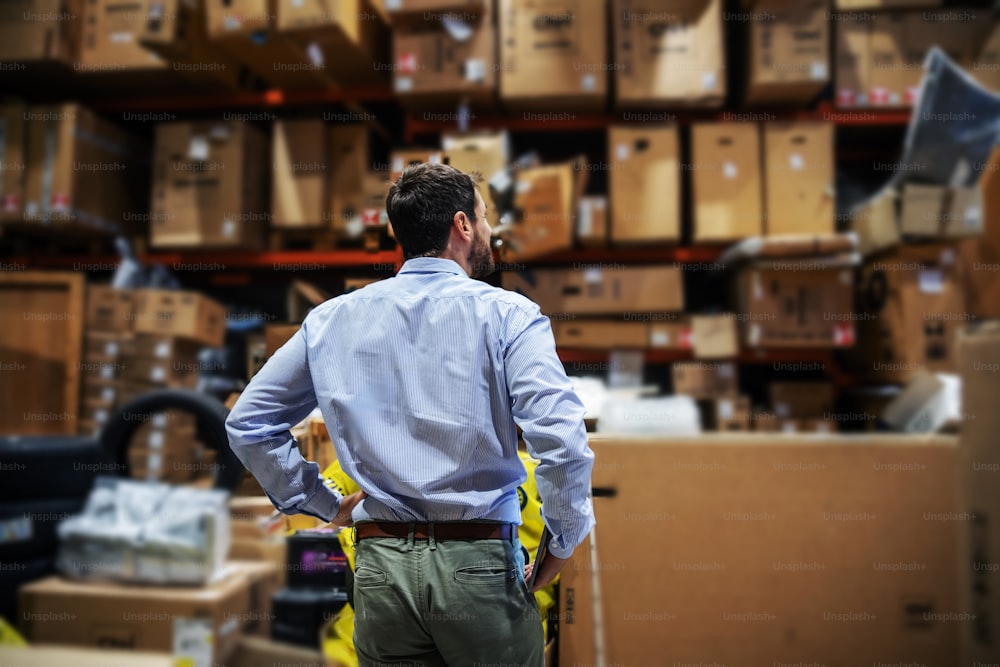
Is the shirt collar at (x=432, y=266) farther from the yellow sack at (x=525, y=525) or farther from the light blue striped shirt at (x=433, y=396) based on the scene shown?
the yellow sack at (x=525, y=525)

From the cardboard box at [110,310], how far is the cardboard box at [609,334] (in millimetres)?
2441

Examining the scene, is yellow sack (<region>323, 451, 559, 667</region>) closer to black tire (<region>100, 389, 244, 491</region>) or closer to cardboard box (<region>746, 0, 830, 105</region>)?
black tire (<region>100, 389, 244, 491</region>)

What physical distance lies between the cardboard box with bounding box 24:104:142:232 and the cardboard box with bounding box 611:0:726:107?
3.03 m

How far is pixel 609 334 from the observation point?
3695 mm

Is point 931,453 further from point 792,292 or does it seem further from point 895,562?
point 792,292

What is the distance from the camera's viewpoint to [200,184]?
4.07 meters

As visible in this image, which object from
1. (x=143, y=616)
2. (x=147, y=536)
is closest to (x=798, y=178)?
(x=147, y=536)

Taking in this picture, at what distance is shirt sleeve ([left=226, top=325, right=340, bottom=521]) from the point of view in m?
1.43

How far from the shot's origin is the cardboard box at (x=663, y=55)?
12.3 ft

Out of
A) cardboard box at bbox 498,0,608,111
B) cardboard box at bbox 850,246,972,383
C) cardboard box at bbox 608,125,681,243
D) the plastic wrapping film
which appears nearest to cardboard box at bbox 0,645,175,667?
the plastic wrapping film

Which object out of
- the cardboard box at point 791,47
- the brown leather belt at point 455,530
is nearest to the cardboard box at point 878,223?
the cardboard box at point 791,47

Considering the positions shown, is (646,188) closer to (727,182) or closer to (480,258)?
(727,182)

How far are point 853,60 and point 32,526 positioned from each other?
173 inches

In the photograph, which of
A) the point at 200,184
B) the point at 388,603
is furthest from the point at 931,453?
the point at 200,184
